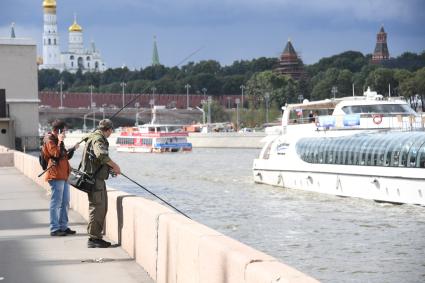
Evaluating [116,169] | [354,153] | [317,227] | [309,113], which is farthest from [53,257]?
[309,113]

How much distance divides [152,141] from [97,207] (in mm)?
89663

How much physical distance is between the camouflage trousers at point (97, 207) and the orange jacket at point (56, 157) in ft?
5.17

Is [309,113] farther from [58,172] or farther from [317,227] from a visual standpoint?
[58,172]

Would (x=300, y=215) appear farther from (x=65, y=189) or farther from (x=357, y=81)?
(x=357, y=81)

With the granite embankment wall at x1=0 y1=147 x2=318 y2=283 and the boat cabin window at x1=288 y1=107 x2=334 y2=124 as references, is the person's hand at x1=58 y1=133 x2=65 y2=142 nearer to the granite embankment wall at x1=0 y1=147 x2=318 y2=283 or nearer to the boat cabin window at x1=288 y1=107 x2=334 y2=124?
the granite embankment wall at x1=0 y1=147 x2=318 y2=283

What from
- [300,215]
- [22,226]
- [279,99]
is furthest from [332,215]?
[279,99]

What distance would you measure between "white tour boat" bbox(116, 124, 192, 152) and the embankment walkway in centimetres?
8261

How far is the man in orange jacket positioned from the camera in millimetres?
13852

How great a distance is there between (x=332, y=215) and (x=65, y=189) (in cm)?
1761

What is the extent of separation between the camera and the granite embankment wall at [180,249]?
23.3ft

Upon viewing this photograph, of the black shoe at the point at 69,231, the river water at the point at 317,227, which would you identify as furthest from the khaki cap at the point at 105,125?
the river water at the point at 317,227

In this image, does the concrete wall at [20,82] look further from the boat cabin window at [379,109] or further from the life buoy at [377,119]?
the life buoy at [377,119]

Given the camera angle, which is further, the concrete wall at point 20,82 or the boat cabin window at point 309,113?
the concrete wall at point 20,82

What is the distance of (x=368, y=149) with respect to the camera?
35.9 metres
